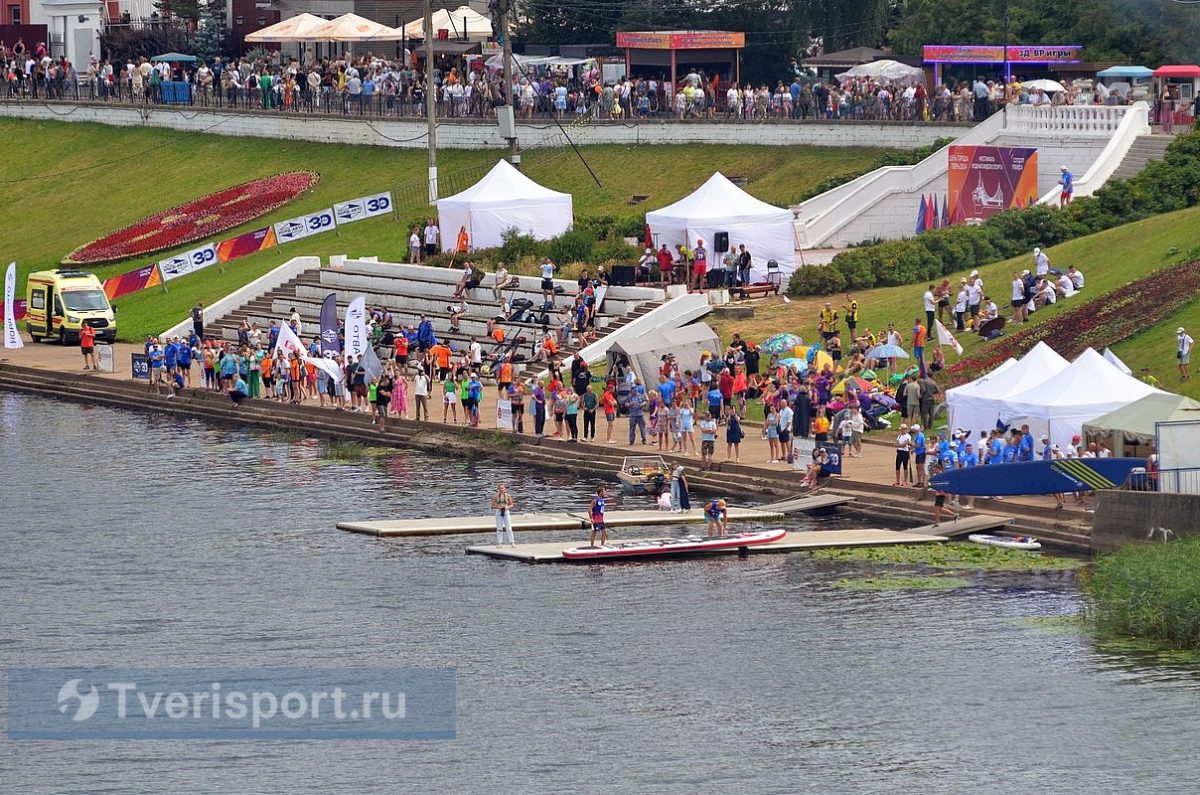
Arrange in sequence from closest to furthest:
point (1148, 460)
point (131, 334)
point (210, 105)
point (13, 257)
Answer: point (1148, 460) → point (131, 334) → point (13, 257) → point (210, 105)

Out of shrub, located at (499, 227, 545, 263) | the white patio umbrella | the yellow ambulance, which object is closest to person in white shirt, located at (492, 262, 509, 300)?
shrub, located at (499, 227, 545, 263)

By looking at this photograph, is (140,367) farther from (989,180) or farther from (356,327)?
(989,180)

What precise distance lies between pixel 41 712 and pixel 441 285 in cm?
3290

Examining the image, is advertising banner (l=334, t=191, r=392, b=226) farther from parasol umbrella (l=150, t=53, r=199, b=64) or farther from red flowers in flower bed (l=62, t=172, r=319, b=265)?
parasol umbrella (l=150, t=53, r=199, b=64)

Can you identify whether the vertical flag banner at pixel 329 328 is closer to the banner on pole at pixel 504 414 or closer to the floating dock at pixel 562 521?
the banner on pole at pixel 504 414

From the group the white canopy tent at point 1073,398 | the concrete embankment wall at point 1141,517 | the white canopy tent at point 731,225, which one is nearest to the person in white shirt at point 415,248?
the white canopy tent at point 731,225

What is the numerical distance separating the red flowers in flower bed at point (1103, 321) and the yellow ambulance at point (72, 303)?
1182 inches

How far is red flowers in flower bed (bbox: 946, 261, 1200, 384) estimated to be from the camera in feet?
167

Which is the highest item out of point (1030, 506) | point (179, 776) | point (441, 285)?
point (441, 285)

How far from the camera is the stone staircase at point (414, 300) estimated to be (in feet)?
199

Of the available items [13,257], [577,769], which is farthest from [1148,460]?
[13,257]

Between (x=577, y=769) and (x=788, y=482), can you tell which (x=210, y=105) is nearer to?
(x=788, y=482)

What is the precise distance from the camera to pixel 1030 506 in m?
43.1

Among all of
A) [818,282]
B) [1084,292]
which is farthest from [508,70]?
[1084,292]
